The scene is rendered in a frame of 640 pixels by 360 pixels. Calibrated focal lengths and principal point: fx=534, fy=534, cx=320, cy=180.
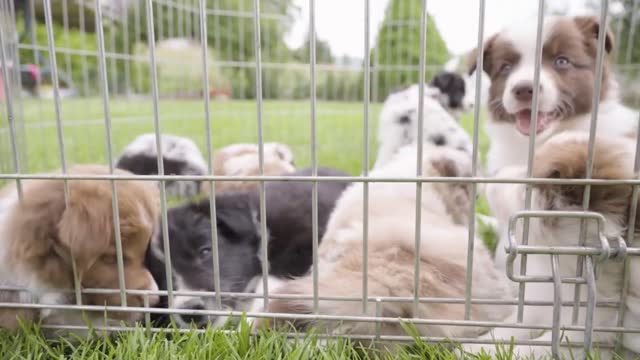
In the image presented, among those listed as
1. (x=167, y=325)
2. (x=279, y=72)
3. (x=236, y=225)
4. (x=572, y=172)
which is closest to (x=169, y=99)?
(x=279, y=72)

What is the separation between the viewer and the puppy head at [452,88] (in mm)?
3496

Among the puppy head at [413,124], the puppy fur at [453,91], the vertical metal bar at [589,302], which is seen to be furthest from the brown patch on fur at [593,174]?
the puppy fur at [453,91]

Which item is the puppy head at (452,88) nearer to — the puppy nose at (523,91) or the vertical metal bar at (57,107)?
the puppy nose at (523,91)

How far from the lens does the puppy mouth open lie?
2.10m

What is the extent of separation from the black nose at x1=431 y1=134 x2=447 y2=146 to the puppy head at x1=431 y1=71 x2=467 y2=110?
29.2 inches

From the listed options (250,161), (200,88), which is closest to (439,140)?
(250,161)

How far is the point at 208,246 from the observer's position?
1787mm

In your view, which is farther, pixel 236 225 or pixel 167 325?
pixel 236 225

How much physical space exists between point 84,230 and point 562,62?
1865mm

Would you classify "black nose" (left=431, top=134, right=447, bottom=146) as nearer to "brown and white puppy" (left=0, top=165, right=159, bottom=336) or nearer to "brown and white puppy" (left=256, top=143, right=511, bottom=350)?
"brown and white puppy" (left=256, top=143, right=511, bottom=350)

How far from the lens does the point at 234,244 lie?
1.88 metres

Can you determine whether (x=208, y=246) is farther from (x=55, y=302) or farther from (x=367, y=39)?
(x=367, y=39)

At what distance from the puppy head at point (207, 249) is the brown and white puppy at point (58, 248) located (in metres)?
0.19

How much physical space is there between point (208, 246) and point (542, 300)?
40.8 inches
